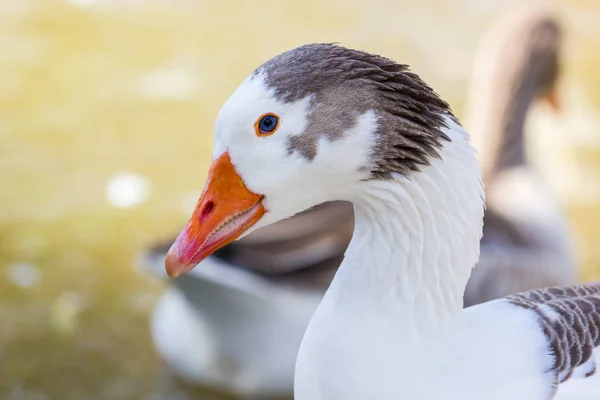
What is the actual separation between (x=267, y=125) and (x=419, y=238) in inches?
15.2

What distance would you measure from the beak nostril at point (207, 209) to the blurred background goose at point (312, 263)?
1201mm

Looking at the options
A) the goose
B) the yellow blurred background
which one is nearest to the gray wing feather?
the goose

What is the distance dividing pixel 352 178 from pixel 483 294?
6.63 feet

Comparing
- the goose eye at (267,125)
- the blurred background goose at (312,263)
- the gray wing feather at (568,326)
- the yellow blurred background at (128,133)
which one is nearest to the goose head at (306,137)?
the goose eye at (267,125)

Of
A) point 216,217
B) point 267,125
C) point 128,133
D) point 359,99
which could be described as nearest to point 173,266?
point 216,217

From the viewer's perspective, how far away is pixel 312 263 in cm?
315

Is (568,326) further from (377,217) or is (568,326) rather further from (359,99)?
(359,99)

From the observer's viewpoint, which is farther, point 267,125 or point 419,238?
point 419,238

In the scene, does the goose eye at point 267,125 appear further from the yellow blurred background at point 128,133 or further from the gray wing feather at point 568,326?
the yellow blurred background at point 128,133

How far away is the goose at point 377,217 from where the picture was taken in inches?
64.2

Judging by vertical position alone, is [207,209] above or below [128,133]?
below

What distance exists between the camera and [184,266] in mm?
1681

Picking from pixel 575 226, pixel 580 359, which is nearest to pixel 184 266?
pixel 580 359

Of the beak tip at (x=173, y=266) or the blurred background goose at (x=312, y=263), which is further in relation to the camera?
the blurred background goose at (x=312, y=263)
